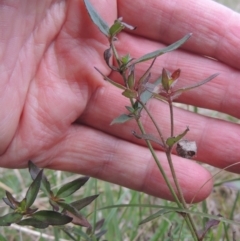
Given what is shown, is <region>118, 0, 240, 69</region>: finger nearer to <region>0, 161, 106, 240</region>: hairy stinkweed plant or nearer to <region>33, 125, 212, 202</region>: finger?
<region>33, 125, 212, 202</region>: finger

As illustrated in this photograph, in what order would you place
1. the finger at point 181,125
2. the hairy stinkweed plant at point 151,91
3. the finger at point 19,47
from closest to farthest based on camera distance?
the hairy stinkweed plant at point 151,91 → the finger at point 19,47 → the finger at point 181,125

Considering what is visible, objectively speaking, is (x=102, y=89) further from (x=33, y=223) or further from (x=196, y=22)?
(x=33, y=223)

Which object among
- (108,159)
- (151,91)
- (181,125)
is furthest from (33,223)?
(181,125)

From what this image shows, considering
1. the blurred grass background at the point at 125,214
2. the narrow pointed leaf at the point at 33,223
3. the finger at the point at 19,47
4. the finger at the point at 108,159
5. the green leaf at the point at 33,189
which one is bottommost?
the blurred grass background at the point at 125,214

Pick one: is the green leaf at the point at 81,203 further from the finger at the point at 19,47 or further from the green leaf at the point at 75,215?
the finger at the point at 19,47

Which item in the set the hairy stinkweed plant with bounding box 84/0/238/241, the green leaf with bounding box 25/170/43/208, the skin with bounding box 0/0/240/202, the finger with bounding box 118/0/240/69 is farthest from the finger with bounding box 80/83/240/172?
the green leaf with bounding box 25/170/43/208

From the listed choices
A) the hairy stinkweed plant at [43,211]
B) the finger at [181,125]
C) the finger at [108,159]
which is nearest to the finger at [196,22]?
the finger at [181,125]

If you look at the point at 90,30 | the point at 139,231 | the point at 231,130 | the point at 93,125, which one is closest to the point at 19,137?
the point at 93,125
